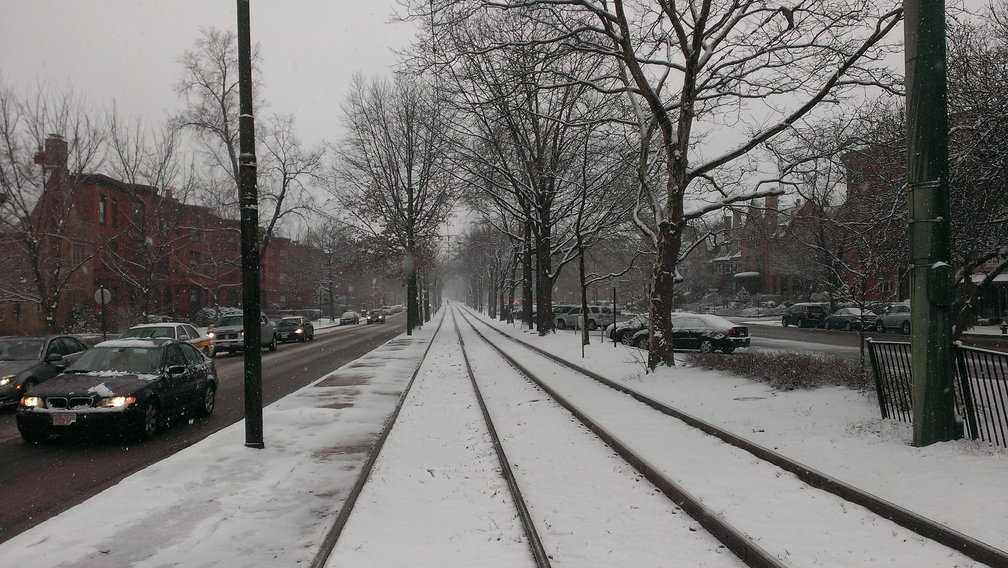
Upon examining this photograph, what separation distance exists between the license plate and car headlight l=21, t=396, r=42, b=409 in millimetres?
339

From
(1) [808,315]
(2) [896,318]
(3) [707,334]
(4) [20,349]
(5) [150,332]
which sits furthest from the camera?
(1) [808,315]

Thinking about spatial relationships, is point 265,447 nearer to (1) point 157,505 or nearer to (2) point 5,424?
(1) point 157,505

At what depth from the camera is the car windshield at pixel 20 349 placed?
12.1m

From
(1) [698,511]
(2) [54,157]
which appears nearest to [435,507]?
(1) [698,511]

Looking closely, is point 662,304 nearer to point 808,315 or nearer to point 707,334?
point 707,334

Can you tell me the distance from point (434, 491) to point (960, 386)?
576 cm

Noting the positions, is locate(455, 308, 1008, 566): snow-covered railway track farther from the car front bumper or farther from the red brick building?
the red brick building

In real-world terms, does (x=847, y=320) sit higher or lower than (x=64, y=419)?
lower

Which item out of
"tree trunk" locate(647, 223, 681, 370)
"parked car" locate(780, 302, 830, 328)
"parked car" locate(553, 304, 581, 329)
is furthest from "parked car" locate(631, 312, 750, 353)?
"parked car" locate(553, 304, 581, 329)

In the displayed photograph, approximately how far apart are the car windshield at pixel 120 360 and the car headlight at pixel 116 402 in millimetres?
844

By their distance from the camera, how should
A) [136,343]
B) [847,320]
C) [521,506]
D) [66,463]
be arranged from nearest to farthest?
[521,506] < [66,463] < [136,343] < [847,320]

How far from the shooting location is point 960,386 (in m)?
6.63

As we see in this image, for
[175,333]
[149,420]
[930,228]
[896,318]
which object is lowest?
[149,420]

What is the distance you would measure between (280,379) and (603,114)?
15029 millimetres
